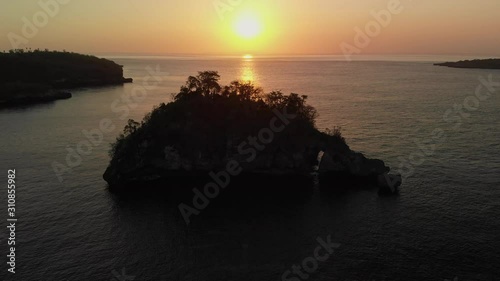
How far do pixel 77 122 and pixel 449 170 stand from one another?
14588 centimetres

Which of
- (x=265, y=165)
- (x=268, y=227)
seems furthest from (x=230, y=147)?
(x=268, y=227)

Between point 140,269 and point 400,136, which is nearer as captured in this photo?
point 140,269

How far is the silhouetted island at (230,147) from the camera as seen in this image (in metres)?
96.9

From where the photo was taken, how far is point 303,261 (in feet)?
204

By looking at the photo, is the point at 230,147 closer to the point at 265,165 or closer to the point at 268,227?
the point at 265,165

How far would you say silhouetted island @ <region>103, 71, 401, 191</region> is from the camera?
96.9 meters

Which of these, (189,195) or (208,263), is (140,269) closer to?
(208,263)

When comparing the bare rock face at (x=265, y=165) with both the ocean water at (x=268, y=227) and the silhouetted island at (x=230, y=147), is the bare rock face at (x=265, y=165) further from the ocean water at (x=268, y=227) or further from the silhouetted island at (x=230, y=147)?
the ocean water at (x=268, y=227)

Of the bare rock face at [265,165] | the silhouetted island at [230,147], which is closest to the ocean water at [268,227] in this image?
the bare rock face at [265,165]

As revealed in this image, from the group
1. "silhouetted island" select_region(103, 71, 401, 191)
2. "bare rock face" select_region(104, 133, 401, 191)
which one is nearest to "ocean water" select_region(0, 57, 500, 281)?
"bare rock face" select_region(104, 133, 401, 191)

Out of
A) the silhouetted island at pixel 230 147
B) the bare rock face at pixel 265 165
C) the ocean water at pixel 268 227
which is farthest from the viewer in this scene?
the silhouetted island at pixel 230 147

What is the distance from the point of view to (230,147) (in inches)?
4011

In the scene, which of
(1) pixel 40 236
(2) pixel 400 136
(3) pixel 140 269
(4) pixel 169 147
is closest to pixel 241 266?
(3) pixel 140 269

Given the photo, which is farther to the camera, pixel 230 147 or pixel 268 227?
pixel 230 147
